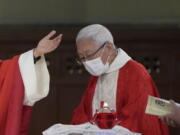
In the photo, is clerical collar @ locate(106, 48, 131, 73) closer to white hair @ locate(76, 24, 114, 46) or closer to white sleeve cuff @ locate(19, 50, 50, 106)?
white hair @ locate(76, 24, 114, 46)

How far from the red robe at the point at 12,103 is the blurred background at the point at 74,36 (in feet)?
5.57

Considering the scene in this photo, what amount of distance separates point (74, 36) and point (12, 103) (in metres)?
1.86

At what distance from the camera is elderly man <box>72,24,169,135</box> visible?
2932mm

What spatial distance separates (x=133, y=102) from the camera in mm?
2990

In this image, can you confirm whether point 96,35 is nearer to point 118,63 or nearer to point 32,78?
point 118,63

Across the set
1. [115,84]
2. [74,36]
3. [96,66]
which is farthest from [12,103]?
[74,36]

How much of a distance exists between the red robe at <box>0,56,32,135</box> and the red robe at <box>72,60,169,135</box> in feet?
1.33

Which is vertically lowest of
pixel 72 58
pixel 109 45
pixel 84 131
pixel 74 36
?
pixel 84 131

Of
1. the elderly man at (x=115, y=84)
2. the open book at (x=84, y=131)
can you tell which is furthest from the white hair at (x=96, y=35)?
the open book at (x=84, y=131)

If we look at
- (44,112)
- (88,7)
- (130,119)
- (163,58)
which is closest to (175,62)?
(163,58)

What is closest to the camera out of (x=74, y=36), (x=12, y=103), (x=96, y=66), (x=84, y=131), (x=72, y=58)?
(x=84, y=131)

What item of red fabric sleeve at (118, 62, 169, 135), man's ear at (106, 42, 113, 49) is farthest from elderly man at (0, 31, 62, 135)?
red fabric sleeve at (118, 62, 169, 135)

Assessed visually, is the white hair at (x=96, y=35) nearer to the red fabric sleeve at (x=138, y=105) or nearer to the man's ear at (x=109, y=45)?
the man's ear at (x=109, y=45)

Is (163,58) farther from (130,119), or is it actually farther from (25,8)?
(130,119)
